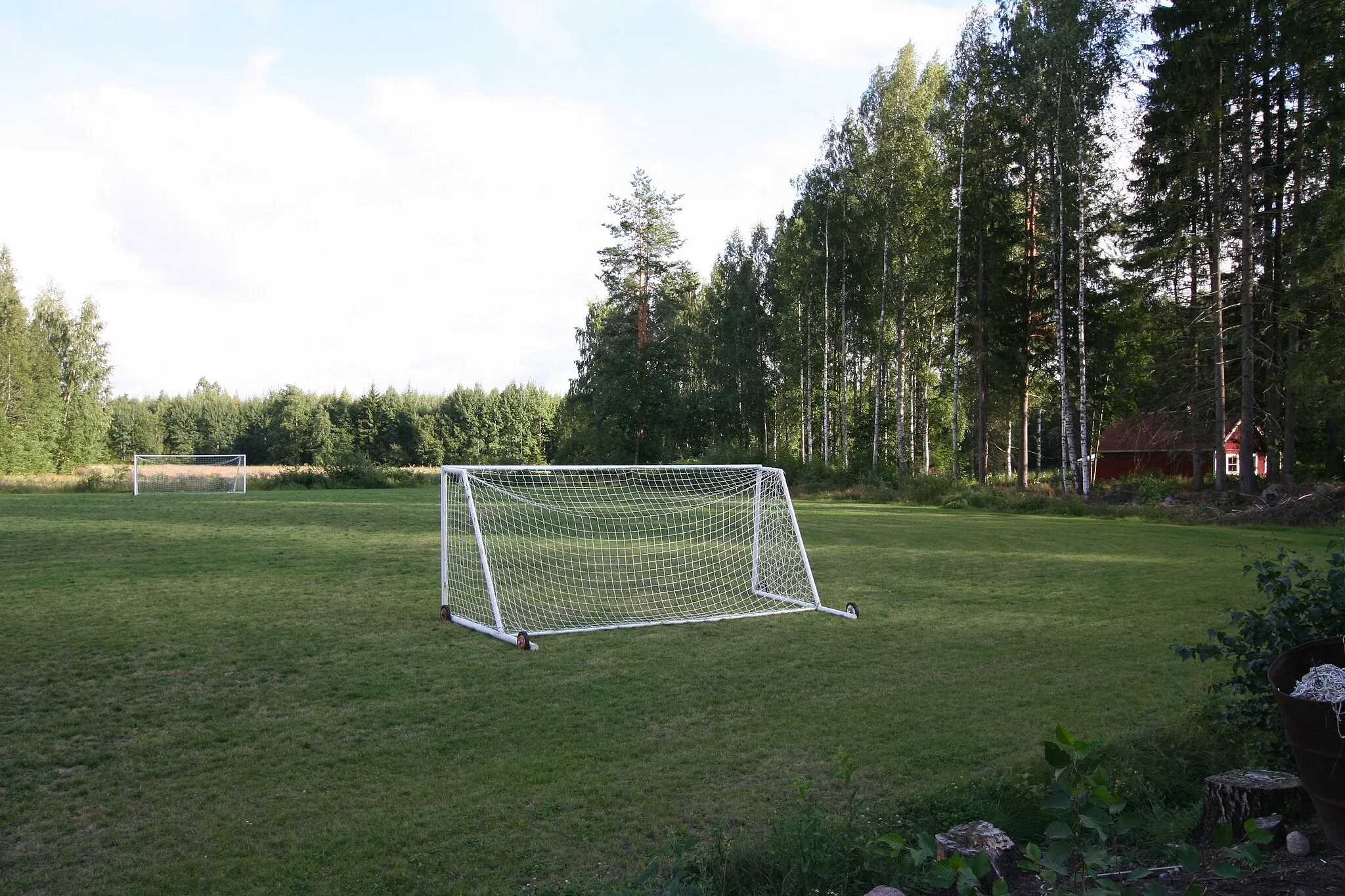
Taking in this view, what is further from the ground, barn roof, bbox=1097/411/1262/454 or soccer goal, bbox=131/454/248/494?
barn roof, bbox=1097/411/1262/454

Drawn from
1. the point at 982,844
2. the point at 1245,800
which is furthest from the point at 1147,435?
the point at 982,844

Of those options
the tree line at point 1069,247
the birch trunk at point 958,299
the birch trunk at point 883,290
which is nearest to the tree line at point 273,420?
the tree line at point 1069,247

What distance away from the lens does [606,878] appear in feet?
10.1

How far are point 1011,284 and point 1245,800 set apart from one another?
2578cm

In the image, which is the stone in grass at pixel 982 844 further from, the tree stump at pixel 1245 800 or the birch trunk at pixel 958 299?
the birch trunk at pixel 958 299

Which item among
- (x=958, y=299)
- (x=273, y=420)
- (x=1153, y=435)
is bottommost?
(x=1153, y=435)

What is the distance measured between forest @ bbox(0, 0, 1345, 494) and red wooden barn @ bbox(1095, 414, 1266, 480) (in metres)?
0.70

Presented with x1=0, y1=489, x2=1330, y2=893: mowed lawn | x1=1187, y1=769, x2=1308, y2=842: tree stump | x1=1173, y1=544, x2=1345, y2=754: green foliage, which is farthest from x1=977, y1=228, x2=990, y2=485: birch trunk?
x1=1187, y1=769, x2=1308, y2=842: tree stump

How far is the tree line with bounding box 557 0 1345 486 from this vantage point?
62.7 ft

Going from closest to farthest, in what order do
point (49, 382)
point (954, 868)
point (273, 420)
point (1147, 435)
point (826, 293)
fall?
point (954, 868), point (826, 293), point (1147, 435), point (49, 382), point (273, 420)

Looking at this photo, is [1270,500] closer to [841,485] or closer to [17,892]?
[841,485]

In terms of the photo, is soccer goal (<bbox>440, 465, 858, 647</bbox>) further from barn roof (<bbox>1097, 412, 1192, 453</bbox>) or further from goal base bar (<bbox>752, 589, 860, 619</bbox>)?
barn roof (<bbox>1097, 412, 1192, 453</bbox>)

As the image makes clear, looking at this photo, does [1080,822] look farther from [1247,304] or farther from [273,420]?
[273,420]

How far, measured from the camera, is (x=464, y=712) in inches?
205
